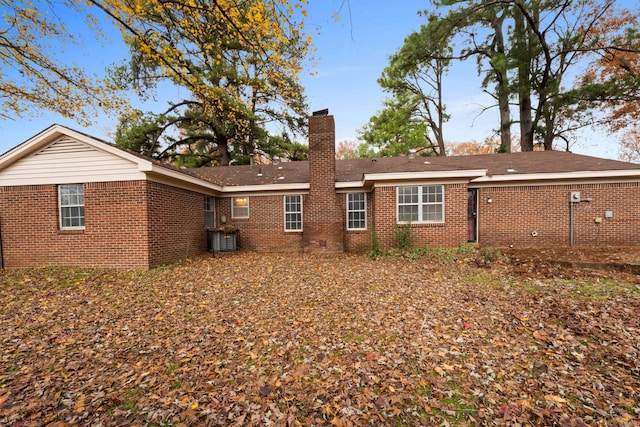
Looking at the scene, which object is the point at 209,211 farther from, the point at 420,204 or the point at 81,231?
the point at 420,204

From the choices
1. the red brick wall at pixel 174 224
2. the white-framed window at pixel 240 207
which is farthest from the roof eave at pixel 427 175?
the red brick wall at pixel 174 224

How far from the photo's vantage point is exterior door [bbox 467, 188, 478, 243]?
1059 centimetres

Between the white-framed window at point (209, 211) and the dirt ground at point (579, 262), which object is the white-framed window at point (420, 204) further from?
the white-framed window at point (209, 211)

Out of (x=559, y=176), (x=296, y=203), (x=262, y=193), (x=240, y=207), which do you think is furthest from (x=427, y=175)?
(x=240, y=207)

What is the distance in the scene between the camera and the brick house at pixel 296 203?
7773 mm

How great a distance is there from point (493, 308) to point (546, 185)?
8.63 m

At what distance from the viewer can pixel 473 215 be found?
10664mm

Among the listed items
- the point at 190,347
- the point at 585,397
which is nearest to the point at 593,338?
the point at 585,397

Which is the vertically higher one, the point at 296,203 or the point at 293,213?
the point at 296,203

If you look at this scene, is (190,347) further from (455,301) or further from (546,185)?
(546,185)

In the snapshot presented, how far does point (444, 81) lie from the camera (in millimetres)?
22828

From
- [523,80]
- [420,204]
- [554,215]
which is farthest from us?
[523,80]

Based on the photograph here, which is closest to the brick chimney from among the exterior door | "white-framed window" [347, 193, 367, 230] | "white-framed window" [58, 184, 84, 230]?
"white-framed window" [347, 193, 367, 230]

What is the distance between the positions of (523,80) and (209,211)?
2014 centimetres
